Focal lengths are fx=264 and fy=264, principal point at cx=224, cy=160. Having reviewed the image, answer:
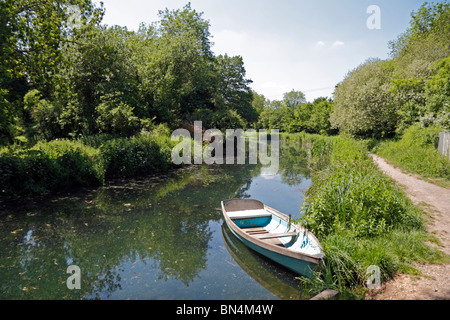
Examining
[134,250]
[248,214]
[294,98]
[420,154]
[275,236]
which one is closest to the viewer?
[275,236]

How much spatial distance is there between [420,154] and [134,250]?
14.6 meters

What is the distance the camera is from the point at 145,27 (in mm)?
27000

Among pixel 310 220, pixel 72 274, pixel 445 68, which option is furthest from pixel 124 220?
pixel 445 68

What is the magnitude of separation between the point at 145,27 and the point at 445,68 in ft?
84.0

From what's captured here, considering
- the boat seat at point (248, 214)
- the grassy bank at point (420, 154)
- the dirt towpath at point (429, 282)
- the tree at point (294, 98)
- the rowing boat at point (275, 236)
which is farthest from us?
the tree at point (294, 98)

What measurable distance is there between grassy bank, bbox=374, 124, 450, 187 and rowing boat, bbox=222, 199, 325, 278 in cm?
781

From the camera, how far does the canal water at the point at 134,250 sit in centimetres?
516

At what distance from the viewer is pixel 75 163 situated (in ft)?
41.1

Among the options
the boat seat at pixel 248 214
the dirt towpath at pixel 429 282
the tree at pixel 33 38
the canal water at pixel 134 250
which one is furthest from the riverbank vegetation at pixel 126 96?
the boat seat at pixel 248 214

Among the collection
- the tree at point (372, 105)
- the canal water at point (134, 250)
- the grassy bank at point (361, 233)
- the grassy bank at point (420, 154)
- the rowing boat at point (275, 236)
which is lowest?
the canal water at point (134, 250)

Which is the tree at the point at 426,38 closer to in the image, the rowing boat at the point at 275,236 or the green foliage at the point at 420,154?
the green foliage at the point at 420,154

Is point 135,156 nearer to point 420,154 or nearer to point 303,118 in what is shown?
point 420,154

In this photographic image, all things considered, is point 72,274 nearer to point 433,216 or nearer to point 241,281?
point 241,281

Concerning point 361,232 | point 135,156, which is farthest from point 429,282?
point 135,156
